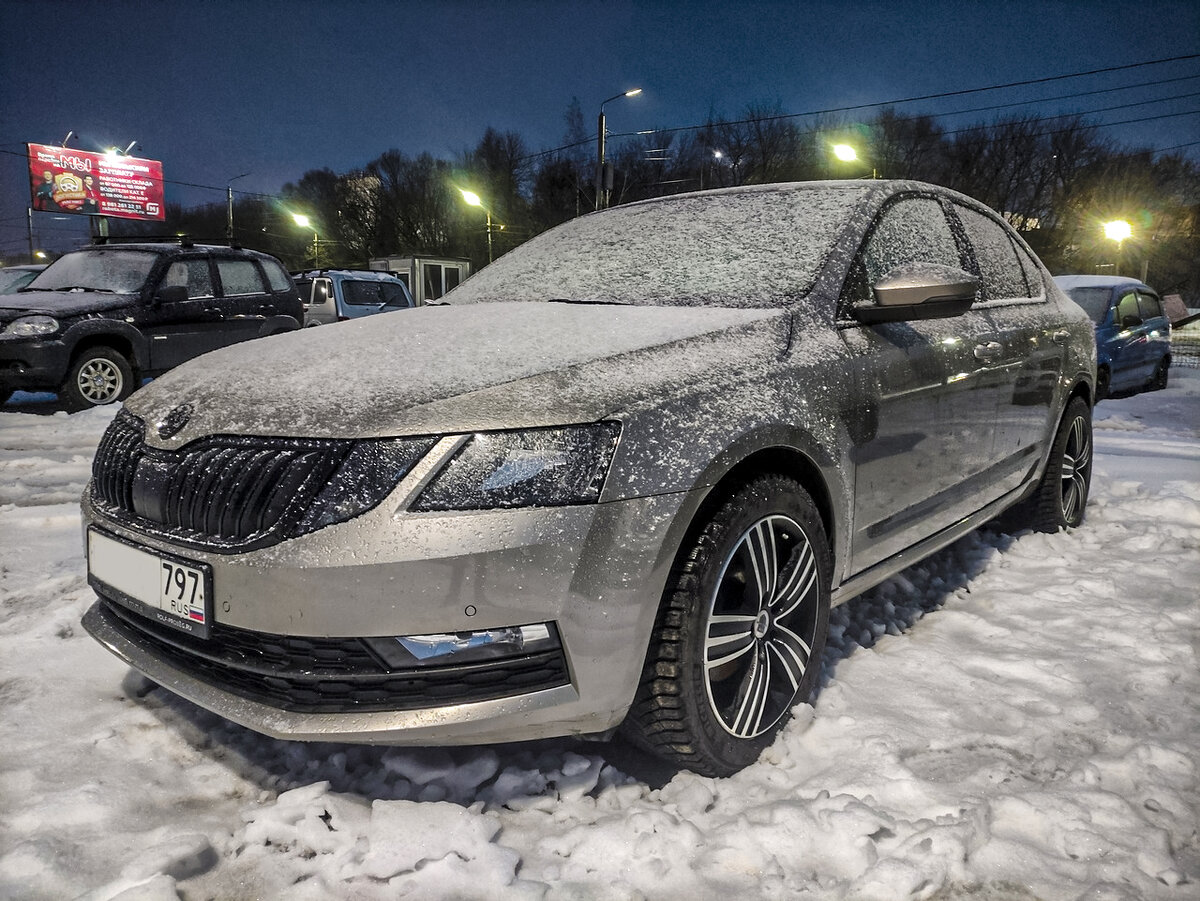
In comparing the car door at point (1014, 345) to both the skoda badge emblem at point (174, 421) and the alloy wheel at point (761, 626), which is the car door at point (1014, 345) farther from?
the skoda badge emblem at point (174, 421)

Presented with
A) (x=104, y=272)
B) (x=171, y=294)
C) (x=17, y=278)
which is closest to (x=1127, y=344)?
(x=171, y=294)

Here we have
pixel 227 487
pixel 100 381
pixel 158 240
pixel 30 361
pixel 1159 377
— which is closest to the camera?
pixel 227 487

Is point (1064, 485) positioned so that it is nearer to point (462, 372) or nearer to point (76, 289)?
point (462, 372)

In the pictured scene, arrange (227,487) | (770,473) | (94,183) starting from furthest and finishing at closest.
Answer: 1. (94,183)
2. (770,473)
3. (227,487)

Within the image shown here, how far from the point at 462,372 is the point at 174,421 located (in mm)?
691

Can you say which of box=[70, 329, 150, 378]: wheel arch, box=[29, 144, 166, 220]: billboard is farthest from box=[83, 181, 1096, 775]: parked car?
box=[29, 144, 166, 220]: billboard

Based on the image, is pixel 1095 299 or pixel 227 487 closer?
pixel 227 487

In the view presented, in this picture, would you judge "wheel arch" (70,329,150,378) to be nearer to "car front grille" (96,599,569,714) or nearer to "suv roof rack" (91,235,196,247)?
"suv roof rack" (91,235,196,247)

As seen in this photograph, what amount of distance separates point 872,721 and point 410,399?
1.57 m

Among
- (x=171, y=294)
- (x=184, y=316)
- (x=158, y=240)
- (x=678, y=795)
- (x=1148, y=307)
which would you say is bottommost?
(x=678, y=795)

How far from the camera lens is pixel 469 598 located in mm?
1674

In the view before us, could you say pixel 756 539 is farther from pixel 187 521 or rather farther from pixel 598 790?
pixel 187 521

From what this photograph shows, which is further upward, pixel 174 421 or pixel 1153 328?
pixel 1153 328

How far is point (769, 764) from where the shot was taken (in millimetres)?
2209
